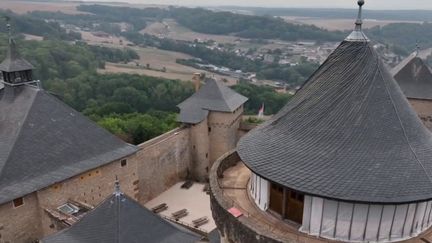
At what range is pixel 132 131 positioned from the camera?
35.6 m

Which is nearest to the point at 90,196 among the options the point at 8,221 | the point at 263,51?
the point at 8,221

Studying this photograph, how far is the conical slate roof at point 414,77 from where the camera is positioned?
29312 mm

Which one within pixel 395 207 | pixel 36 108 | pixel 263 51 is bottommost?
pixel 263 51

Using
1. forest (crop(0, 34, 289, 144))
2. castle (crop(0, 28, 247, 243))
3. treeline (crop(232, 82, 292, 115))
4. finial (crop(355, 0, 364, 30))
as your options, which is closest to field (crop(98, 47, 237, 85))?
forest (crop(0, 34, 289, 144))

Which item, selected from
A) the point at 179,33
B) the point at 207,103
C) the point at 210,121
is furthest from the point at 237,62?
the point at 207,103

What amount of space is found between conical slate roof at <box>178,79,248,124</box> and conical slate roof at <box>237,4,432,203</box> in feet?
70.2

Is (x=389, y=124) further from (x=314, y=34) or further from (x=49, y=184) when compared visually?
(x=314, y=34)

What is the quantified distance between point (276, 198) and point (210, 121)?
901 inches

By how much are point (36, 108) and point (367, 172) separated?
740 inches

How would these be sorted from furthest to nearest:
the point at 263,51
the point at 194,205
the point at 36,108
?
the point at 263,51 < the point at 194,205 < the point at 36,108

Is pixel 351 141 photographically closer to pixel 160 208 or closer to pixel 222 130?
pixel 160 208

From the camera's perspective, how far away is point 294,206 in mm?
8766

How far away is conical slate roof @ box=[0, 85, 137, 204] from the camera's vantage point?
19.2m

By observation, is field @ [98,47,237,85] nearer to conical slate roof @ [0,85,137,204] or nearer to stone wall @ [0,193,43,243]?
conical slate roof @ [0,85,137,204]
